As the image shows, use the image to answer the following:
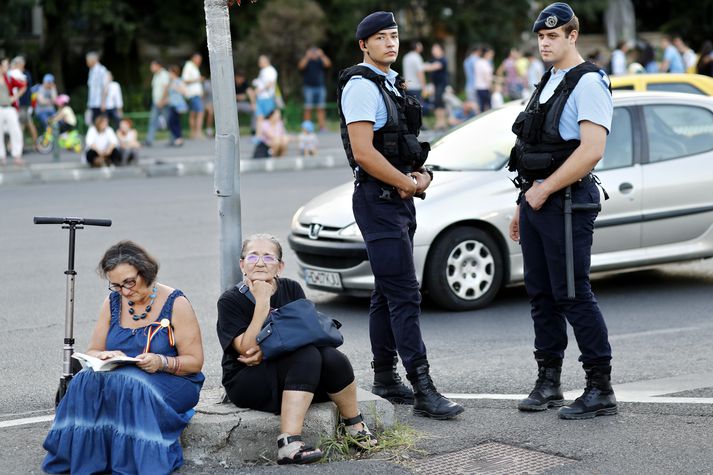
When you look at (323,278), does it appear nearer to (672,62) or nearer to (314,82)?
(672,62)

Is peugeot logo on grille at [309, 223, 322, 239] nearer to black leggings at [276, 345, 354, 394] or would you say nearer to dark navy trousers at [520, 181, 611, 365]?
dark navy trousers at [520, 181, 611, 365]

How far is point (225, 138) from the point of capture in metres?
5.72

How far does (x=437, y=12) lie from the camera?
41938mm

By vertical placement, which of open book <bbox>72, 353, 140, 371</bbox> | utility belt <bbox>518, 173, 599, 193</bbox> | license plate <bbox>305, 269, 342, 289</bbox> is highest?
utility belt <bbox>518, 173, 599, 193</bbox>

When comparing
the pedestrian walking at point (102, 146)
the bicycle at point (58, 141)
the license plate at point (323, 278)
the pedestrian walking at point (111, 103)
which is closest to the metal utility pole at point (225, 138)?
the license plate at point (323, 278)

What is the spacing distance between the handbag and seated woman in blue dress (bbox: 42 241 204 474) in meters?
0.35

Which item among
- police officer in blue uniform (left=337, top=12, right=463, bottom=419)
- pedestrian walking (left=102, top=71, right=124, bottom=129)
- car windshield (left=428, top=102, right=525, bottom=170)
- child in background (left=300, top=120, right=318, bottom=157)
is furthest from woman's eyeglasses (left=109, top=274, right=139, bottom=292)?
pedestrian walking (left=102, top=71, right=124, bottom=129)

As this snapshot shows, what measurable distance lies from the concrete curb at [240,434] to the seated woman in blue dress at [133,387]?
82 millimetres

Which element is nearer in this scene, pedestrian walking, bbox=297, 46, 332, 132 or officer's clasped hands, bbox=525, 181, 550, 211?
officer's clasped hands, bbox=525, 181, 550, 211

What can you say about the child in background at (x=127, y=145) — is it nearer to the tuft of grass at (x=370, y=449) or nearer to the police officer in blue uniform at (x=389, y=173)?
the police officer in blue uniform at (x=389, y=173)

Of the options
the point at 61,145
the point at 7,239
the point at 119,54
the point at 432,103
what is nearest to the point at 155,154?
the point at 61,145

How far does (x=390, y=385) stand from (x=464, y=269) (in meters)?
2.67

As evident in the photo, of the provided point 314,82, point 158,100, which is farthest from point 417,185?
point 314,82

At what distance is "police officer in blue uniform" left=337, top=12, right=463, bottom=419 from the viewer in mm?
5789
